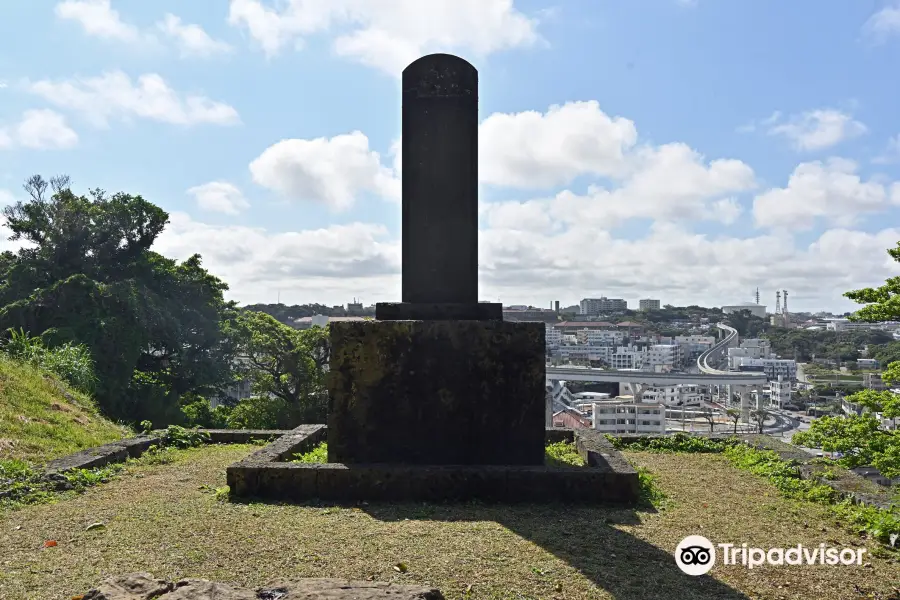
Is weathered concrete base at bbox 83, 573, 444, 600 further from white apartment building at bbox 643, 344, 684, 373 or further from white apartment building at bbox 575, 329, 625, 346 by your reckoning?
white apartment building at bbox 575, 329, 625, 346

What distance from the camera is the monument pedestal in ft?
16.8

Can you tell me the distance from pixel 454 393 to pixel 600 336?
81636 mm

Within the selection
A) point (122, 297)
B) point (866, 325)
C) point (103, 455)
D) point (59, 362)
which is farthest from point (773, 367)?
point (103, 455)

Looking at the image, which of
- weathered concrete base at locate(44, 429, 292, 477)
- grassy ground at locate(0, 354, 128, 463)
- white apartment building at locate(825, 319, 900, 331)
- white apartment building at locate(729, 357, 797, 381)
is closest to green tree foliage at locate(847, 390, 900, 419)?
white apartment building at locate(825, 319, 900, 331)

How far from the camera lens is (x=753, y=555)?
348 centimetres

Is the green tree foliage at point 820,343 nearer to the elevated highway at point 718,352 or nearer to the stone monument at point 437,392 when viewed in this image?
the elevated highway at point 718,352

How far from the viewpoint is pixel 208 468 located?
6.12 m

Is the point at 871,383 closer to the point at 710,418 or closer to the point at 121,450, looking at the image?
the point at 710,418

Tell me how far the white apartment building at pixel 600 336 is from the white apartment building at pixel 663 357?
7.95 meters

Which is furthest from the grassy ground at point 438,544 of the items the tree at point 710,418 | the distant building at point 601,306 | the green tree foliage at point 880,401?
the distant building at point 601,306

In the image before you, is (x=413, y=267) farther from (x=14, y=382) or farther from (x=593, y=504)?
(x=14, y=382)

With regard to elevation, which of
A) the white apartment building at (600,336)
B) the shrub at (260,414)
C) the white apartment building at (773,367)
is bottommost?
the white apartment building at (773,367)

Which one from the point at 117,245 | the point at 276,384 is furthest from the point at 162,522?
the point at 117,245

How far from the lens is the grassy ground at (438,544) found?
302cm
